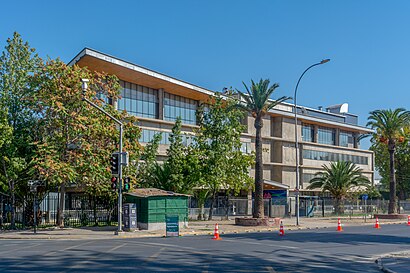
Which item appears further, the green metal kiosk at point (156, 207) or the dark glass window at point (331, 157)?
the dark glass window at point (331, 157)

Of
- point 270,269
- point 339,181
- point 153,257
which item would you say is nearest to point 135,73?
point 339,181

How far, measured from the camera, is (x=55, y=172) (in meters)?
31.3

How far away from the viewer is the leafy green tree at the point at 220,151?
4550 centimetres

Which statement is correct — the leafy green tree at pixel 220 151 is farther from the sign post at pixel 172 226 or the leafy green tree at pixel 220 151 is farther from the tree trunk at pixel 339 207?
the tree trunk at pixel 339 207

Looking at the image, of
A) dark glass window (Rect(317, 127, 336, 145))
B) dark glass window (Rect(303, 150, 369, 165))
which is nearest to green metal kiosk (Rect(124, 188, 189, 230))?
dark glass window (Rect(303, 150, 369, 165))

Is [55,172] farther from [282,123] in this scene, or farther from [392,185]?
[282,123]

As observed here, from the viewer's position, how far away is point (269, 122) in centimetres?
7069

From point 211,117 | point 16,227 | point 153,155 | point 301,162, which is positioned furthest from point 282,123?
point 16,227

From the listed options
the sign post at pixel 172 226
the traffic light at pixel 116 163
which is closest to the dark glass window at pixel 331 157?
the sign post at pixel 172 226

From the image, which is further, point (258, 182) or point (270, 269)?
point (258, 182)

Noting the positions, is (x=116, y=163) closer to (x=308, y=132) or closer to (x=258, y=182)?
(x=258, y=182)

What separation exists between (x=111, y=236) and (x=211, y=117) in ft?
67.1

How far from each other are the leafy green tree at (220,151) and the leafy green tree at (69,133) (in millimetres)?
12282

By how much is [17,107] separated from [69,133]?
4.69 meters
